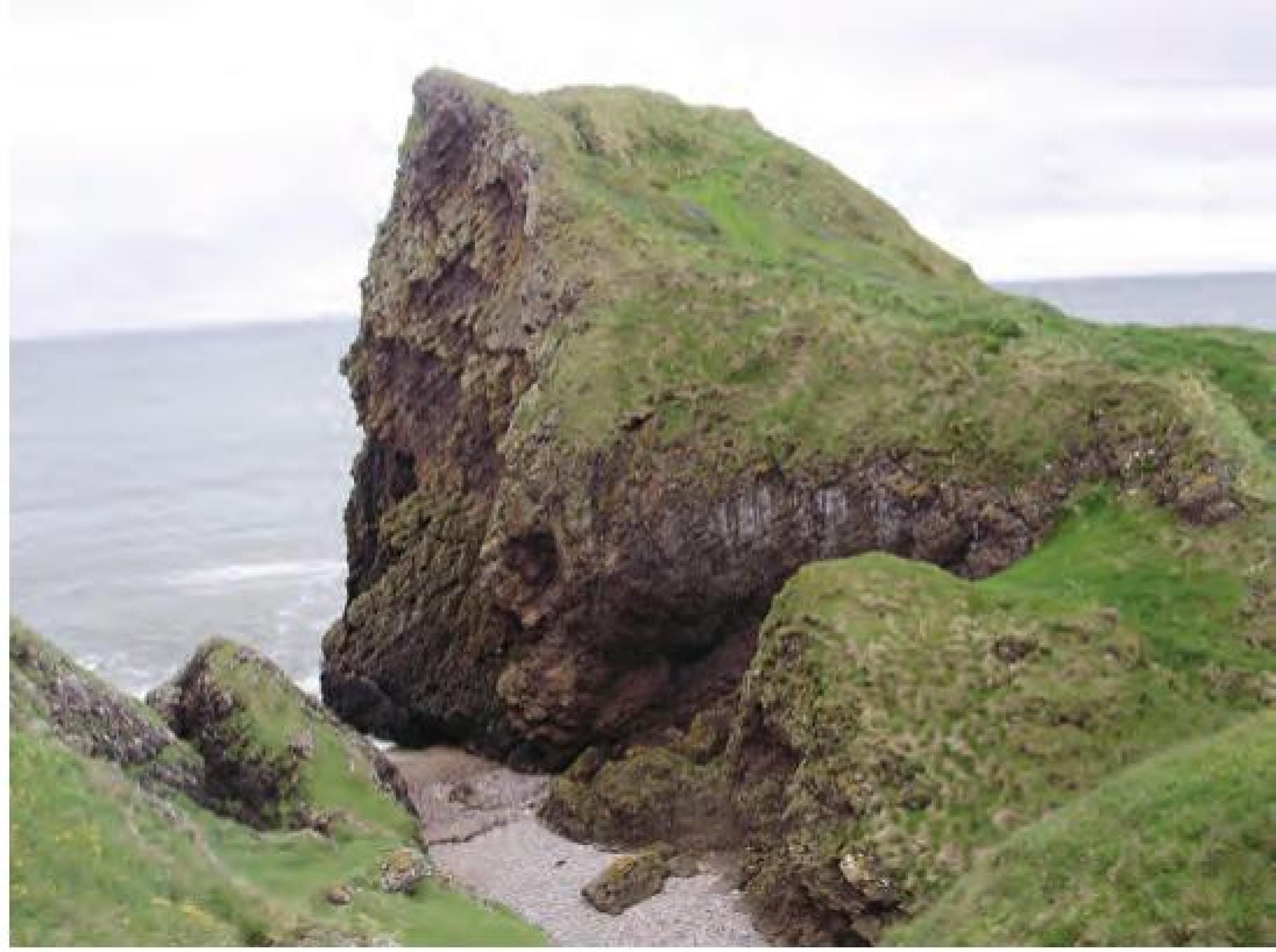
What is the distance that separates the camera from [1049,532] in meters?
48.8

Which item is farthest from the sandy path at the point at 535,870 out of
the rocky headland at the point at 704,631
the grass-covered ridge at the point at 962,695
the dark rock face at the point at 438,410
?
the dark rock face at the point at 438,410

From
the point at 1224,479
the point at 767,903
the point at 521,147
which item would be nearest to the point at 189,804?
the point at 767,903

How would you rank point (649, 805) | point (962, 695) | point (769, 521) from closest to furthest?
point (962, 695)
point (649, 805)
point (769, 521)

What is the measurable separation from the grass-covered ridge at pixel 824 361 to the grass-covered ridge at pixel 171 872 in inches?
845

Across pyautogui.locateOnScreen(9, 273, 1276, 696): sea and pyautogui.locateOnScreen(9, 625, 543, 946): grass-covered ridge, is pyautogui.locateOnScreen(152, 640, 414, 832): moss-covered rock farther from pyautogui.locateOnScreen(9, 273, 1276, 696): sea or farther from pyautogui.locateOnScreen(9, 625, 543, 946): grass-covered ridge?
pyautogui.locateOnScreen(9, 273, 1276, 696): sea

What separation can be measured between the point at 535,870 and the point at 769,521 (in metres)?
16.1

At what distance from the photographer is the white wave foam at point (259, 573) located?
98000 millimetres

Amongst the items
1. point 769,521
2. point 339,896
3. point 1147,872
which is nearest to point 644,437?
point 769,521

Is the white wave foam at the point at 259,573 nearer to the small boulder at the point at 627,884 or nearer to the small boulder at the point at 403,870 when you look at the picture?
the small boulder at the point at 627,884

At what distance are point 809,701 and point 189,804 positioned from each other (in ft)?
58.0

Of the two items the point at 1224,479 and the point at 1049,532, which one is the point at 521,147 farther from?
the point at 1224,479

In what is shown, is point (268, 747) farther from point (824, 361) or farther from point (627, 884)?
point (824, 361)

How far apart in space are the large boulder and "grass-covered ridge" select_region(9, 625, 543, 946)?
51.4 ft

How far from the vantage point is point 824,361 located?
5566 cm
